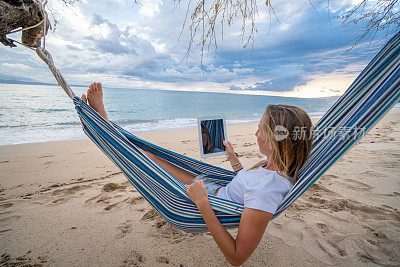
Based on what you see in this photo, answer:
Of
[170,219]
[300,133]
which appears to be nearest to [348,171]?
[300,133]

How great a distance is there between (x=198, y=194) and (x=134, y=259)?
73 cm

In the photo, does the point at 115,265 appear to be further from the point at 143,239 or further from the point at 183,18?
the point at 183,18

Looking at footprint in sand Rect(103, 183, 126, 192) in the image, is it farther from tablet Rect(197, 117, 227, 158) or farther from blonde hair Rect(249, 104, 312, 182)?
blonde hair Rect(249, 104, 312, 182)

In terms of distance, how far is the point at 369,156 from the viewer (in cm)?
304

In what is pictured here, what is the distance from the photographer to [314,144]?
1.18 metres

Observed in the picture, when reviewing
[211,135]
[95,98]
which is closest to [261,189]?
[211,135]

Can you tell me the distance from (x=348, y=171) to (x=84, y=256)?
121 inches

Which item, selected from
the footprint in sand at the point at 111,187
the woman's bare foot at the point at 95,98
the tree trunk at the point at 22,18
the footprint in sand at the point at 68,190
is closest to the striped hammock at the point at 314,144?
the woman's bare foot at the point at 95,98

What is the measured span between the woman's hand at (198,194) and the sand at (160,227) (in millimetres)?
564

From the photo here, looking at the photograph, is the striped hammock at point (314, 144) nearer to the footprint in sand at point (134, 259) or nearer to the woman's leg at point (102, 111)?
the woman's leg at point (102, 111)

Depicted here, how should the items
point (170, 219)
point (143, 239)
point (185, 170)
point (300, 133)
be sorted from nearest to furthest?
point (300, 133) < point (170, 219) < point (143, 239) < point (185, 170)

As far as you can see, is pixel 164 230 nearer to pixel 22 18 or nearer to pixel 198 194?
pixel 198 194

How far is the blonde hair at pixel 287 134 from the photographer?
88cm

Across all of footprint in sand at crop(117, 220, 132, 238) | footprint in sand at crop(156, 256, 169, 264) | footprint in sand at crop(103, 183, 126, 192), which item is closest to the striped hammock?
footprint in sand at crop(156, 256, 169, 264)
